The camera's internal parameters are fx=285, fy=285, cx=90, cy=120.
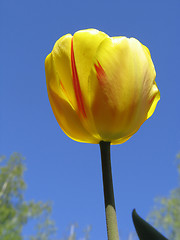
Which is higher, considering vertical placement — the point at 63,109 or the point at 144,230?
the point at 63,109

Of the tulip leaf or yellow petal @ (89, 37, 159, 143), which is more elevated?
yellow petal @ (89, 37, 159, 143)

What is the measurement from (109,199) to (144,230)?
0.04m

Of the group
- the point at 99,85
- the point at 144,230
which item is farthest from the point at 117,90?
the point at 144,230

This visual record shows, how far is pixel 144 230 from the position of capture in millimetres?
234

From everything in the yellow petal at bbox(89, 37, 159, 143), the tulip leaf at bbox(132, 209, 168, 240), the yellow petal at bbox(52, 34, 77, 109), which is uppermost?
the yellow petal at bbox(52, 34, 77, 109)

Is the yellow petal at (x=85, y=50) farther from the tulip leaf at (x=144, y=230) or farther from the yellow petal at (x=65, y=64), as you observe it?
the tulip leaf at (x=144, y=230)

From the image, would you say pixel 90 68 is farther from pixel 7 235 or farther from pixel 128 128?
pixel 7 235

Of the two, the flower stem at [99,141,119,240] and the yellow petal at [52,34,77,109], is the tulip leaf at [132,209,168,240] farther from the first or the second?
the yellow petal at [52,34,77,109]

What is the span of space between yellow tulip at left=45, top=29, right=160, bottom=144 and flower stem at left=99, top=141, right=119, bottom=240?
0.15 ft

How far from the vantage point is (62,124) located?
1.10 feet

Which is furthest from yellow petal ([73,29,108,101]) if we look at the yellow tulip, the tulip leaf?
the tulip leaf

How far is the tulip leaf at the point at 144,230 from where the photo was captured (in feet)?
0.75

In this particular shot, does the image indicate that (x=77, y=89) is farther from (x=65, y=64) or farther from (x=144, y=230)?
(x=144, y=230)

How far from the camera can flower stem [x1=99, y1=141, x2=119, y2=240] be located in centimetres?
21
